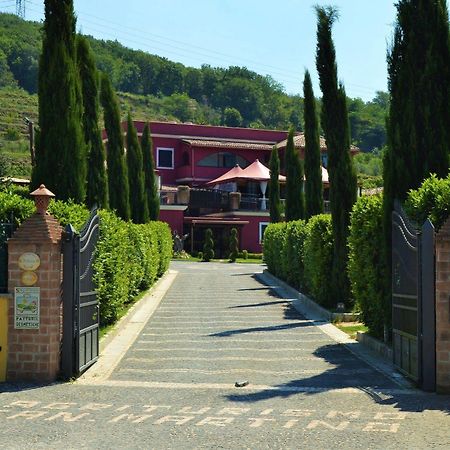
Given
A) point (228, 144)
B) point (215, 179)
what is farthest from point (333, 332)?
point (228, 144)

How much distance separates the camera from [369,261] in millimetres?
12523

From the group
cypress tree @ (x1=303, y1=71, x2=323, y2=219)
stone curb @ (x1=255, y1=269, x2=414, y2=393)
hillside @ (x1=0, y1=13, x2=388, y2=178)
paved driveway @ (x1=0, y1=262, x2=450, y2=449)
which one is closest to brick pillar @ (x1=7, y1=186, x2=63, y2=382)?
paved driveway @ (x1=0, y1=262, x2=450, y2=449)

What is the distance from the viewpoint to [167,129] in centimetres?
5941

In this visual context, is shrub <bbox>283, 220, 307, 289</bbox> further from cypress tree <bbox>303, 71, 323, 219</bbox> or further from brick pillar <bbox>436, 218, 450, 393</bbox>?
brick pillar <bbox>436, 218, 450, 393</bbox>

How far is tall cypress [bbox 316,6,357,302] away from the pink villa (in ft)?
104

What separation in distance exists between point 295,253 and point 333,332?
8606 mm

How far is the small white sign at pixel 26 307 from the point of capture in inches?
386

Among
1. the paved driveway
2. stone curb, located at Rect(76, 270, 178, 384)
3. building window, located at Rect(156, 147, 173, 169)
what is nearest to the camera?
the paved driveway

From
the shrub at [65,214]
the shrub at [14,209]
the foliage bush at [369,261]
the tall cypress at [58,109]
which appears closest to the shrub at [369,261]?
the foliage bush at [369,261]

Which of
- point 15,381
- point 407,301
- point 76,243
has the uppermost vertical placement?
point 76,243

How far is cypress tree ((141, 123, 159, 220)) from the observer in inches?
1298

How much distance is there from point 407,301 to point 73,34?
822 cm

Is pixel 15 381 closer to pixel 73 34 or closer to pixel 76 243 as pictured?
pixel 76 243

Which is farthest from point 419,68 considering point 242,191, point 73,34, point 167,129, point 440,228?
point 167,129
